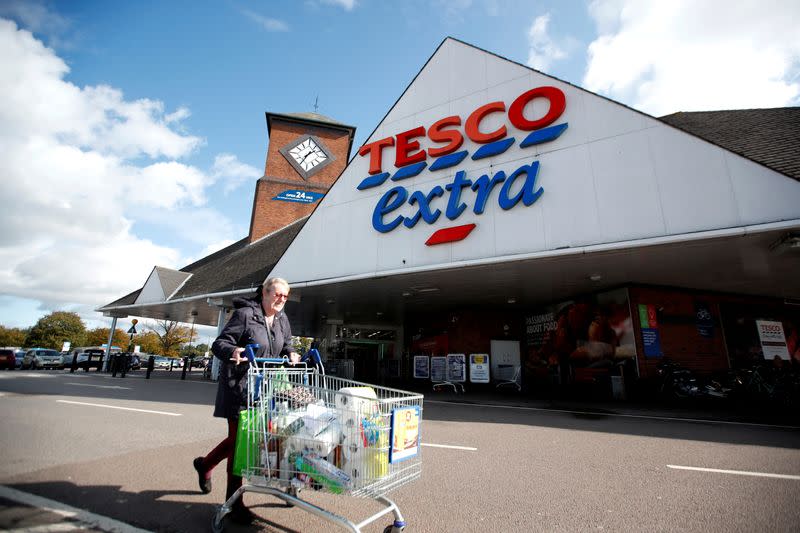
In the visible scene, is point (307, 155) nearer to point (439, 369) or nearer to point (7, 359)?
point (439, 369)

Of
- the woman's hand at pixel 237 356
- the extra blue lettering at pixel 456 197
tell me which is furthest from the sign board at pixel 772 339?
the woman's hand at pixel 237 356

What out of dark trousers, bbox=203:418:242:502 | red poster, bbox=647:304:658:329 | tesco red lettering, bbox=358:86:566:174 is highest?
tesco red lettering, bbox=358:86:566:174

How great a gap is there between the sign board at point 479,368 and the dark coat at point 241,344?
1355 centimetres

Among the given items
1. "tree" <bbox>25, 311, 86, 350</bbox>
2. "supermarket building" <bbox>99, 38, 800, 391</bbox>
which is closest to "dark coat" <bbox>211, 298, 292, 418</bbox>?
"supermarket building" <bbox>99, 38, 800, 391</bbox>

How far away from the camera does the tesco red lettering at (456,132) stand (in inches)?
396

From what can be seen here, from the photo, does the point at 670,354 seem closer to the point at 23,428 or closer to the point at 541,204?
the point at 541,204

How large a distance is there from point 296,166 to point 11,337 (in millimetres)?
72544

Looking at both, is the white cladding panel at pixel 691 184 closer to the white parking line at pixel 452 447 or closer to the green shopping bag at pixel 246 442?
the white parking line at pixel 452 447

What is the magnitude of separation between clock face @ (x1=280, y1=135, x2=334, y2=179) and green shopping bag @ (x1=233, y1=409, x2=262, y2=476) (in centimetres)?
2356

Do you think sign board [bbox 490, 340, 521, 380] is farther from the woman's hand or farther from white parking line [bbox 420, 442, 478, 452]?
the woman's hand

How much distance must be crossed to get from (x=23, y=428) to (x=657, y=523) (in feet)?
27.1

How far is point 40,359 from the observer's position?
1140 inches

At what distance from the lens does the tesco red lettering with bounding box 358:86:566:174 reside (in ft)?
33.0

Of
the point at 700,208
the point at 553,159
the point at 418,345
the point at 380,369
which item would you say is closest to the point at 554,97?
the point at 553,159
